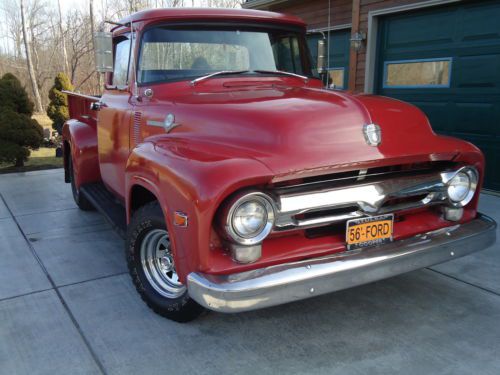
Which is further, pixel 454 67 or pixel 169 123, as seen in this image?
pixel 454 67

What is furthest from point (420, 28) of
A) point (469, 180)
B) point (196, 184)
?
point (196, 184)

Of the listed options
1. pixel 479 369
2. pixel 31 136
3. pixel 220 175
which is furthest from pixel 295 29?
pixel 31 136

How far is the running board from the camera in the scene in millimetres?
3832

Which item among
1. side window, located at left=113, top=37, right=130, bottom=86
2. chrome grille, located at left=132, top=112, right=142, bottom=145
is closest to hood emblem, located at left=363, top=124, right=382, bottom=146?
chrome grille, located at left=132, top=112, right=142, bottom=145

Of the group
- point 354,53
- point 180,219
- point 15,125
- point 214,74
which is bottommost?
point 15,125

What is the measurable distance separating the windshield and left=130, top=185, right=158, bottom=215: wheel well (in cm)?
91

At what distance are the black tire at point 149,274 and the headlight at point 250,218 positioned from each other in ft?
1.95

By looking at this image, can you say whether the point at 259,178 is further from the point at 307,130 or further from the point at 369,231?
the point at 369,231

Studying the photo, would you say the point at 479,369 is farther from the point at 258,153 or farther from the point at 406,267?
the point at 258,153

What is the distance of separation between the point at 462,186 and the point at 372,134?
879 millimetres

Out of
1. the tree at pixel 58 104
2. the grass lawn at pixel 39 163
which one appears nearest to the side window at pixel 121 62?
the grass lawn at pixel 39 163

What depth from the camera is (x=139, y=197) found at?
3350 mm

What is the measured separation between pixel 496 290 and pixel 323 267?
187 centimetres

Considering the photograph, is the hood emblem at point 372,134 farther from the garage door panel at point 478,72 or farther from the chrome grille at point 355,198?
the garage door panel at point 478,72
